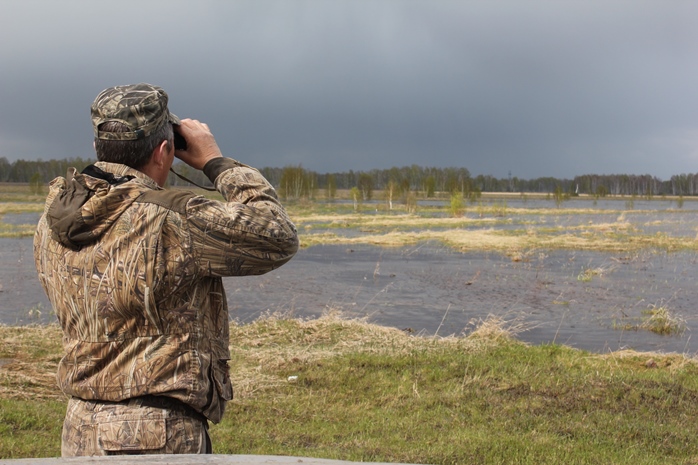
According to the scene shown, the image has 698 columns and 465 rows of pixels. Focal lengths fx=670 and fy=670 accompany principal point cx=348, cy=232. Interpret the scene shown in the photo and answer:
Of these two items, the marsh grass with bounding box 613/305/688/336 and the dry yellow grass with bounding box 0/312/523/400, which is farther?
the marsh grass with bounding box 613/305/688/336

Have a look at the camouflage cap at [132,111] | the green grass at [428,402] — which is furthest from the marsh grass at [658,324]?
the camouflage cap at [132,111]

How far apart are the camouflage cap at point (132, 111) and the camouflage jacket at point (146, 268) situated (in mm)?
132

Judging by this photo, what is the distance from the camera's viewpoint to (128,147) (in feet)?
7.54

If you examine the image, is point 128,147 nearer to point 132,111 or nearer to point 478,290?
point 132,111

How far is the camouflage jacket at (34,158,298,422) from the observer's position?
7.23 ft

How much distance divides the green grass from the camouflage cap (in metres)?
3.71

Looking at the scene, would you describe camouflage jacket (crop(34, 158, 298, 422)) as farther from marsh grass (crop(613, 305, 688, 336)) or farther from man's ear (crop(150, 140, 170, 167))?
marsh grass (crop(613, 305, 688, 336))

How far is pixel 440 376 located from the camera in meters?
7.86

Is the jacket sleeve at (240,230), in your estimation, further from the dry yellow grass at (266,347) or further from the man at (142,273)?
the dry yellow grass at (266,347)

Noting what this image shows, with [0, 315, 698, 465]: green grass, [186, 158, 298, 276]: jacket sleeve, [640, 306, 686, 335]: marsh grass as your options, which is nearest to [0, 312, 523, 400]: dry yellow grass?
[0, 315, 698, 465]: green grass

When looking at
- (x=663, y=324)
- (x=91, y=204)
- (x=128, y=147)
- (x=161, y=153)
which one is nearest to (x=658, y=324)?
(x=663, y=324)

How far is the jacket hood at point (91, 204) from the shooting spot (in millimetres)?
2197

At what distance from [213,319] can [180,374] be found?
0.81ft

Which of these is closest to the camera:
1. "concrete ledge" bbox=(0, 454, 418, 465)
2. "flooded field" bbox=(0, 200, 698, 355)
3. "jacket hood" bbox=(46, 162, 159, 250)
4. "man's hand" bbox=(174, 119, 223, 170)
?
"concrete ledge" bbox=(0, 454, 418, 465)
